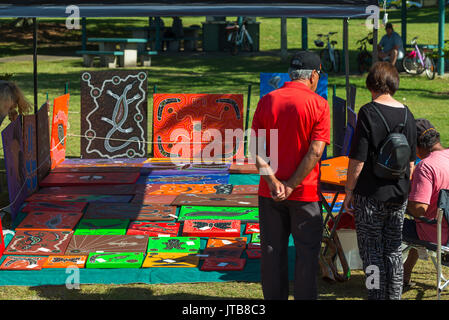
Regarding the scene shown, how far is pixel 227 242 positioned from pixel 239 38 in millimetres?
20026

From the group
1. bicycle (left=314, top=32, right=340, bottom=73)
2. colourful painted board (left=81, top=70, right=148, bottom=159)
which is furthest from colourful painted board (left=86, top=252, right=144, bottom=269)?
bicycle (left=314, top=32, right=340, bottom=73)

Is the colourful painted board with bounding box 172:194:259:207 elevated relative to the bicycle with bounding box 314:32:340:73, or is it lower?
lower

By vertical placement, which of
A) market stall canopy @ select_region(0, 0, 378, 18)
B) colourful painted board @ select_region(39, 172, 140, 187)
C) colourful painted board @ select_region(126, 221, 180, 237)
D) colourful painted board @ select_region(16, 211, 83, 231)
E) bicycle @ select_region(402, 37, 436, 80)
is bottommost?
colourful painted board @ select_region(126, 221, 180, 237)

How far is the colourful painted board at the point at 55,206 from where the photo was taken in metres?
7.89

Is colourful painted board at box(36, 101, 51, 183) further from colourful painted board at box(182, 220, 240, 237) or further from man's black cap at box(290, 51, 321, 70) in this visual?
man's black cap at box(290, 51, 321, 70)

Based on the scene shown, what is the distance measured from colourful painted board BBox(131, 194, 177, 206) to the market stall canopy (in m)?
2.29

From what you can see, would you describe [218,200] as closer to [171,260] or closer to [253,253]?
[253,253]

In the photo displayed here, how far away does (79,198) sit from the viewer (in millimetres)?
8398

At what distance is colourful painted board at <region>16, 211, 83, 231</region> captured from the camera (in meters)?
7.31

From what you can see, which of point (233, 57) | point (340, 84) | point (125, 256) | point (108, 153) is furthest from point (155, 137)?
point (233, 57)

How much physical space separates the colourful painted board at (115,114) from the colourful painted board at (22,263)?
4.19 meters

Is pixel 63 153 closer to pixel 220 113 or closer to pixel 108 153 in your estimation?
pixel 108 153
